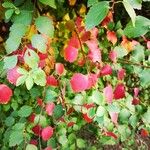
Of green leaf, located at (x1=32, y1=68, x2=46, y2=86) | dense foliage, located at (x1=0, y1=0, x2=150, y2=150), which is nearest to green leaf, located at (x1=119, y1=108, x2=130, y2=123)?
dense foliage, located at (x1=0, y1=0, x2=150, y2=150)

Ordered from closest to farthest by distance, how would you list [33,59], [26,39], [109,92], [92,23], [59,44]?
[92,23], [33,59], [109,92], [26,39], [59,44]

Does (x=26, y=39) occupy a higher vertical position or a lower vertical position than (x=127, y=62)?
higher

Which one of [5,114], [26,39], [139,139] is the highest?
[26,39]

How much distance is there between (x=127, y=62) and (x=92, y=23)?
54 centimetres

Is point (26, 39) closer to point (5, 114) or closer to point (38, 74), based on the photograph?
point (38, 74)

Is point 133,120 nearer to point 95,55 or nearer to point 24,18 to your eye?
point 95,55

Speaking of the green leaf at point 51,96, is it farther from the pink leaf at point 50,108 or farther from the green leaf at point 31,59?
the green leaf at point 31,59

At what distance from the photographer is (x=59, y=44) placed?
161 centimetres

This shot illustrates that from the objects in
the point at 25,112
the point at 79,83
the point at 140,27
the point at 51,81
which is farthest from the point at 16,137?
the point at 140,27

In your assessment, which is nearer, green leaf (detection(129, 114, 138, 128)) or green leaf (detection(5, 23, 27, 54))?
green leaf (detection(5, 23, 27, 54))

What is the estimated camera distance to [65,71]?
1.44 m

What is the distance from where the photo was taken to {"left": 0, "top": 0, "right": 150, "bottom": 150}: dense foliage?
110cm

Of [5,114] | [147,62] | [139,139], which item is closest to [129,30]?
[147,62]

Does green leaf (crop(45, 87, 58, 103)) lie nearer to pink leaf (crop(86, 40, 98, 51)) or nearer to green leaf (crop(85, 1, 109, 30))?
pink leaf (crop(86, 40, 98, 51))
